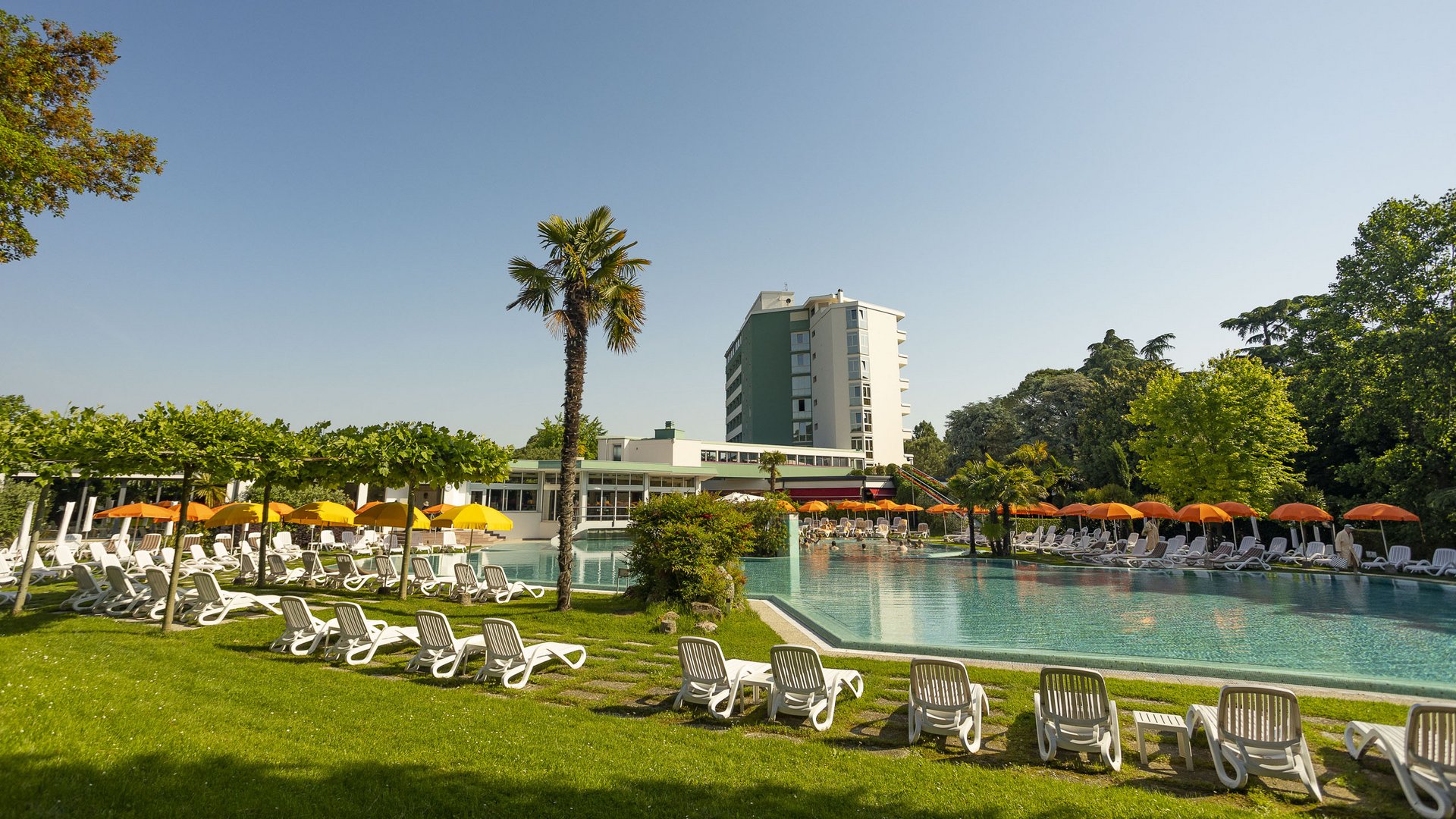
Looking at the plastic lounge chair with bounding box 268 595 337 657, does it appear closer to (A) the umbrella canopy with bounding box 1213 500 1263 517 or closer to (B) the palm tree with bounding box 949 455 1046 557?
(B) the palm tree with bounding box 949 455 1046 557

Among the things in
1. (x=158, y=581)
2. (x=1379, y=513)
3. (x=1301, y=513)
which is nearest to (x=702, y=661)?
(x=158, y=581)

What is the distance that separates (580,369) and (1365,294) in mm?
31173

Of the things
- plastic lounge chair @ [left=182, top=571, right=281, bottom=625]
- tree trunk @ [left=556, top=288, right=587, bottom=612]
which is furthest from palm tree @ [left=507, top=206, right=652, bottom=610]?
plastic lounge chair @ [left=182, top=571, right=281, bottom=625]

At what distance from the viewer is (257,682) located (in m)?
7.68

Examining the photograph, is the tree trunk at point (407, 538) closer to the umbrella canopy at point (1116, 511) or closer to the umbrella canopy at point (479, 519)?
the umbrella canopy at point (479, 519)

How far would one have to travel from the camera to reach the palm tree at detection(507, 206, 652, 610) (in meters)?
13.1

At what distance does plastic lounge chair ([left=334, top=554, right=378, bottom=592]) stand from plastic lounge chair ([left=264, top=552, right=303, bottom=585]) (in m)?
1.08

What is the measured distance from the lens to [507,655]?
807 cm

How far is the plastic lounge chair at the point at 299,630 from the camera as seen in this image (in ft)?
31.0

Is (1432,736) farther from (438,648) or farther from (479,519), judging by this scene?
(479,519)

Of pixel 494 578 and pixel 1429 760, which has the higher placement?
pixel 494 578

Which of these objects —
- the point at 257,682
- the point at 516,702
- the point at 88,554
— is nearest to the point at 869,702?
the point at 516,702

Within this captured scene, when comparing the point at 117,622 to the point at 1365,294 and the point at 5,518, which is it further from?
the point at 1365,294

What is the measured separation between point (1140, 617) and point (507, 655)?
41.6ft
